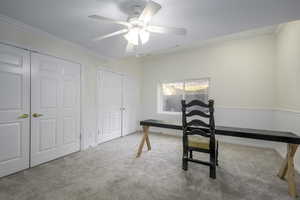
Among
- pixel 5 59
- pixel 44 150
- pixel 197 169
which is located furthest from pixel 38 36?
pixel 197 169

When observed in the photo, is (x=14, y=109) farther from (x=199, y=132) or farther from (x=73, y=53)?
(x=199, y=132)

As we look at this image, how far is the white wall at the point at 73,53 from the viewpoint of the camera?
82.2 inches

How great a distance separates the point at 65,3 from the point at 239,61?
390cm

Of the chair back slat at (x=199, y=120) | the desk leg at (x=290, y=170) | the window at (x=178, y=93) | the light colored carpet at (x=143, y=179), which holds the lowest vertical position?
the light colored carpet at (x=143, y=179)

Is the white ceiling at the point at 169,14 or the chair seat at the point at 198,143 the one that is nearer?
the white ceiling at the point at 169,14

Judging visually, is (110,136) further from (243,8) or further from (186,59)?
(243,8)

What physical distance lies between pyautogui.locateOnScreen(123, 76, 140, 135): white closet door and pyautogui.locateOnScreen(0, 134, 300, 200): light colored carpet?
1663mm

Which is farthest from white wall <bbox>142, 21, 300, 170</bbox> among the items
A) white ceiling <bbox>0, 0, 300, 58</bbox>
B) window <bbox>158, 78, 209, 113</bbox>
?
white ceiling <bbox>0, 0, 300, 58</bbox>

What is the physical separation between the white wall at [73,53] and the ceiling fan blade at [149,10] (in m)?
1.97

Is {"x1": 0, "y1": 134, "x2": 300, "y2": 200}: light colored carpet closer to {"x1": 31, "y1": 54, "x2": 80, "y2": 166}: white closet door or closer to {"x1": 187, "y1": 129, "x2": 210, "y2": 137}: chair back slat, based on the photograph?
{"x1": 31, "y1": 54, "x2": 80, "y2": 166}: white closet door

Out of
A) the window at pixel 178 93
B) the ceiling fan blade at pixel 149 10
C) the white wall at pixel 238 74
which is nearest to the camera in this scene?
the ceiling fan blade at pixel 149 10

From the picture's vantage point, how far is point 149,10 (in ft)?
4.83

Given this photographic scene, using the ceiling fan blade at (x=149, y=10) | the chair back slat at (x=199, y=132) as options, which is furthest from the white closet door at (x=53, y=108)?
the chair back slat at (x=199, y=132)

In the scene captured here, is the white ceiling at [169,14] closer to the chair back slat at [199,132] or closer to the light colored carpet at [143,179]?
the chair back slat at [199,132]
